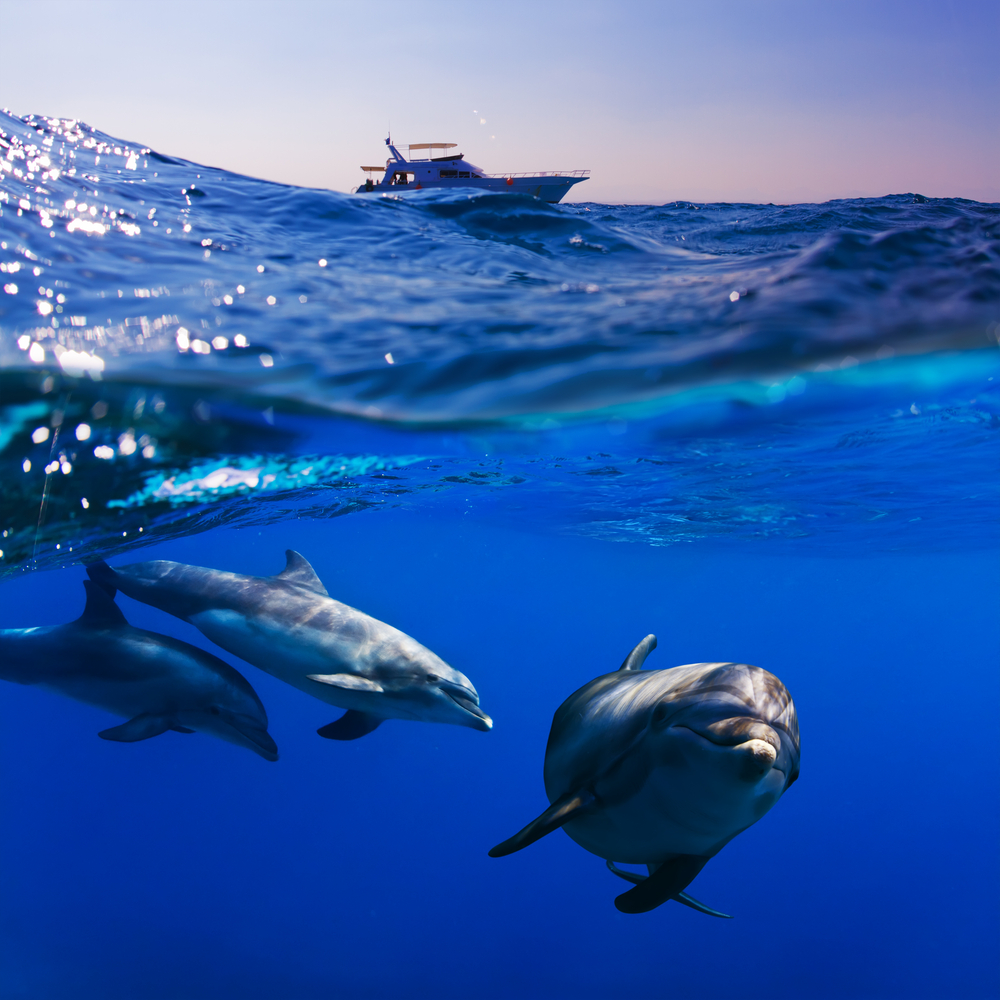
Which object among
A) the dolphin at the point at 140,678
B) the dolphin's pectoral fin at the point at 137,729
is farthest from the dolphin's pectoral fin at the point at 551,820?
the dolphin's pectoral fin at the point at 137,729

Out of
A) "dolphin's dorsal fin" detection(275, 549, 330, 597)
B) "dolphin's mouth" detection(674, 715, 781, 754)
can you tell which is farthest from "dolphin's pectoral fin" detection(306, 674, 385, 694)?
"dolphin's mouth" detection(674, 715, 781, 754)

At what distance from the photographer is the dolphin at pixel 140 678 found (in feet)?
22.3

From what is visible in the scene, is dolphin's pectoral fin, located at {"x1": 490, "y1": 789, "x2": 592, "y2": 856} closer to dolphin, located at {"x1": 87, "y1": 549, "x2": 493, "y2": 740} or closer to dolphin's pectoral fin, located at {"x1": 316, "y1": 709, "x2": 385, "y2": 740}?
dolphin, located at {"x1": 87, "y1": 549, "x2": 493, "y2": 740}

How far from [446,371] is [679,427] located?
8.56 feet

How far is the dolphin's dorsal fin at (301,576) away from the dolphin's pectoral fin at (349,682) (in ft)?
4.98

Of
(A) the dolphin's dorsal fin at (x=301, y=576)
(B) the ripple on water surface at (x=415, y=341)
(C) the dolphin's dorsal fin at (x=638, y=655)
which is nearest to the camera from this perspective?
(B) the ripple on water surface at (x=415, y=341)

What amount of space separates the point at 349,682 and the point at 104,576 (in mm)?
3761

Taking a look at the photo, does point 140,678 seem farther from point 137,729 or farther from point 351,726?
point 351,726

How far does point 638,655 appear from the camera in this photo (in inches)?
218

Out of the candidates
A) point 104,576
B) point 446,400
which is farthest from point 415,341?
point 104,576

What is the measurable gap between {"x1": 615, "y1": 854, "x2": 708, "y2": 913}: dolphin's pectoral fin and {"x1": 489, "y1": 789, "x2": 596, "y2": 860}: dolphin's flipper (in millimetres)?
142

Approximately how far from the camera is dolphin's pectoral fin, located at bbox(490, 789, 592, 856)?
334cm

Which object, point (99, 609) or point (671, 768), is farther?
point (99, 609)

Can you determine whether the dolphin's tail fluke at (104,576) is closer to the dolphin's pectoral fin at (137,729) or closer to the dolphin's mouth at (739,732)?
the dolphin's pectoral fin at (137,729)
